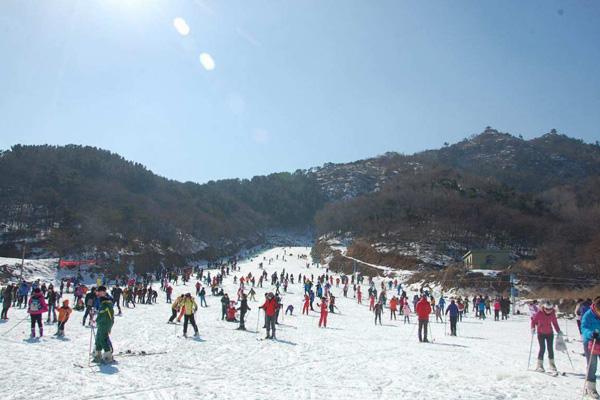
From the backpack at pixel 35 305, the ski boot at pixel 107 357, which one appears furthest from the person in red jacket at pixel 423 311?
the backpack at pixel 35 305

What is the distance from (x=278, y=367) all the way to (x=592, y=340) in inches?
216

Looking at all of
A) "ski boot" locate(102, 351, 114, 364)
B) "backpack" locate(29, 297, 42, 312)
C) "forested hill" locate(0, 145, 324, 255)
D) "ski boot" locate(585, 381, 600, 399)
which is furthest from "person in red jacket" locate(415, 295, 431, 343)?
"forested hill" locate(0, 145, 324, 255)

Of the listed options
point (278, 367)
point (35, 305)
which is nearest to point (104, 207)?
point (35, 305)

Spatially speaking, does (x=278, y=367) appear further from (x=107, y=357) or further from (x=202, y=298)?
(x=202, y=298)

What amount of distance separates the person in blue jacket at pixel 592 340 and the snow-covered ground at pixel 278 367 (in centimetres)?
36

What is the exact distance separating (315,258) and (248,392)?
62675mm

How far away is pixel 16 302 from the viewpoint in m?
20.6

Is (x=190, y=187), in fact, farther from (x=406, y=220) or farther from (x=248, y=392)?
(x=248, y=392)

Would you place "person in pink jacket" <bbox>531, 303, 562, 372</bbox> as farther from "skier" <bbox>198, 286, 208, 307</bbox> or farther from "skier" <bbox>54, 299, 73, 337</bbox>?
"skier" <bbox>198, 286, 208, 307</bbox>

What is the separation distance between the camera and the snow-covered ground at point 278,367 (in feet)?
22.1

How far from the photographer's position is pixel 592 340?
6484mm

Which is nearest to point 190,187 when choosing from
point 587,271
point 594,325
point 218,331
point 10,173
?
point 10,173

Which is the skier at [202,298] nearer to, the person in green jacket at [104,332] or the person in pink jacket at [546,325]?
the person in green jacket at [104,332]

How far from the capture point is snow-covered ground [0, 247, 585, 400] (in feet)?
22.1
